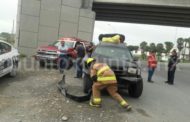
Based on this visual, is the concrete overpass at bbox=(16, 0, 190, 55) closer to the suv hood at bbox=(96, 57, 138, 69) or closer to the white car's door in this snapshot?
the white car's door

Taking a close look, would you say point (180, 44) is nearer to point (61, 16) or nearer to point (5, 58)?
point (61, 16)

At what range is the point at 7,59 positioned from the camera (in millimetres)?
10945

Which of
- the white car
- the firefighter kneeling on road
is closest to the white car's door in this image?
the white car

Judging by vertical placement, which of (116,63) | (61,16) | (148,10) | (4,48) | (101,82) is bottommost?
(101,82)

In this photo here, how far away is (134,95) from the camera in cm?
1002

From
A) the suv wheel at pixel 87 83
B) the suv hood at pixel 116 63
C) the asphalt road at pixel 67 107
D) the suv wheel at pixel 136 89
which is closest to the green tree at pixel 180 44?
the asphalt road at pixel 67 107

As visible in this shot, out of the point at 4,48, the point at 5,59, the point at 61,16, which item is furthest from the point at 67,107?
the point at 61,16

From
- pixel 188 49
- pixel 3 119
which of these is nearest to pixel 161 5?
pixel 3 119

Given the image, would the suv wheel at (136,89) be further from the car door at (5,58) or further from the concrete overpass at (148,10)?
the concrete overpass at (148,10)

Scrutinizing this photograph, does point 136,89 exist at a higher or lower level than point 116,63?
lower

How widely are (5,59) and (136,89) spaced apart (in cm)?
468

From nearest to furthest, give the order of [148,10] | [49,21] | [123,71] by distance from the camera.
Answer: [123,71] < [49,21] < [148,10]

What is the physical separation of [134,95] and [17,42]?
17452 millimetres

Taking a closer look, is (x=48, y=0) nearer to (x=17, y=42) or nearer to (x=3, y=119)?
(x=17, y=42)
